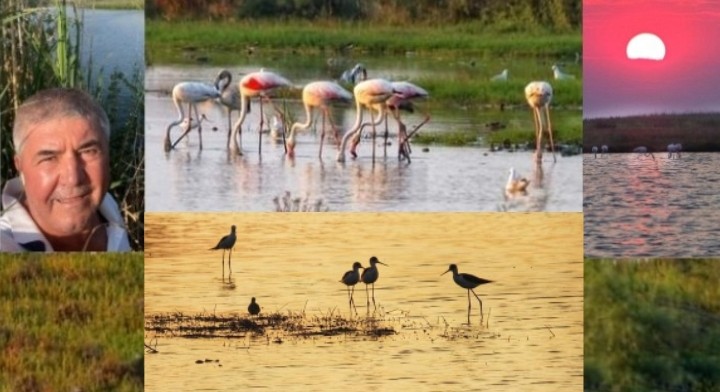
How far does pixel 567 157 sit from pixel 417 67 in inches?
44.8

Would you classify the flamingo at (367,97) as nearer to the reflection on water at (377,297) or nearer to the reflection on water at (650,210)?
the reflection on water at (377,297)

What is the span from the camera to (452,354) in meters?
9.97

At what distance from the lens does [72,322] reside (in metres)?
10.2

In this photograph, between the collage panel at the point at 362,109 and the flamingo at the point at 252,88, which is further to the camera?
the flamingo at the point at 252,88

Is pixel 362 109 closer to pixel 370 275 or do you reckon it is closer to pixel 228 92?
pixel 228 92

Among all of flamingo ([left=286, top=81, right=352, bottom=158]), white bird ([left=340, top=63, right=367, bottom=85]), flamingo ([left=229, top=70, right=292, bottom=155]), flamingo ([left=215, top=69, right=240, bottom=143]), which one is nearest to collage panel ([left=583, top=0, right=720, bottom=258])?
white bird ([left=340, top=63, right=367, bottom=85])

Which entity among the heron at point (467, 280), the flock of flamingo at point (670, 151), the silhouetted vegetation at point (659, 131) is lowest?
the heron at point (467, 280)

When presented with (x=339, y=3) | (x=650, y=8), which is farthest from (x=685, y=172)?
(x=339, y=3)

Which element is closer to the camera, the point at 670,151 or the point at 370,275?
the point at 370,275

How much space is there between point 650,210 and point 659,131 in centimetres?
53

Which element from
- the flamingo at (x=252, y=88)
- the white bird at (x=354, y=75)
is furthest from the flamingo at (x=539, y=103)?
the flamingo at (x=252, y=88)

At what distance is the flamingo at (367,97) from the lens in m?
10.2

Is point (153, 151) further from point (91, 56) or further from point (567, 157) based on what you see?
point (567, 157)

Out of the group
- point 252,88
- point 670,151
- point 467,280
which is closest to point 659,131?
point 670,151
